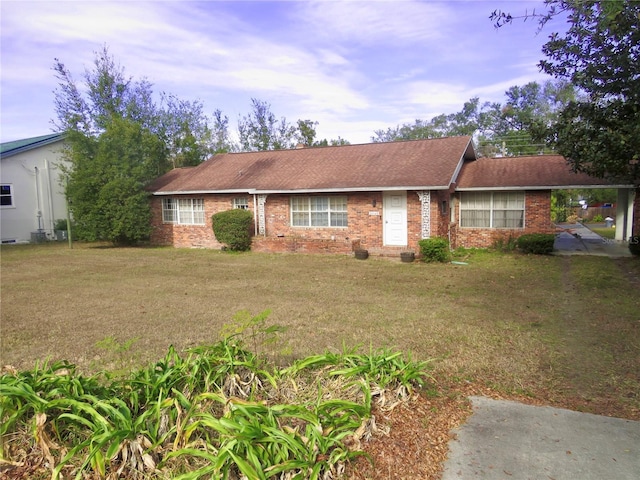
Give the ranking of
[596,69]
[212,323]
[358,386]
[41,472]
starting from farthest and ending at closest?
1. [596,69]
2. [212,323]
3. [358,386]
4. [41,472]

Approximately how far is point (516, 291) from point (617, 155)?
379 centimetres

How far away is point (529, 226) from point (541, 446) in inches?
552

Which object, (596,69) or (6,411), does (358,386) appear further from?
(596,69)

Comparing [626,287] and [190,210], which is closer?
[626,287]

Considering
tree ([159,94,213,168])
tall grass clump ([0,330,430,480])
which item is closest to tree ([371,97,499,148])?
tree ([159,94,213,168])

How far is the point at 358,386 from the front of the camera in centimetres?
367


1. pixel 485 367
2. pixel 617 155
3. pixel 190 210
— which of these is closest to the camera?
pixel 485 367

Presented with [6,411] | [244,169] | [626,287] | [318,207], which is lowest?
[626,287]

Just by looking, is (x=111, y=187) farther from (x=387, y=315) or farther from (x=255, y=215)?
(x=387, y=315)

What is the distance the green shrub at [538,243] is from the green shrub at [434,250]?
281 cm

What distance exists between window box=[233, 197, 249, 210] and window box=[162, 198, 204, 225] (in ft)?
5.86

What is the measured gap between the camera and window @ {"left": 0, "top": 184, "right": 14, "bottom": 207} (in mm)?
23594

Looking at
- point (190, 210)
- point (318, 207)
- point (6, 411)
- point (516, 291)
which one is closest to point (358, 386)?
point (6, 411)

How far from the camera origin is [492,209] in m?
16.6
